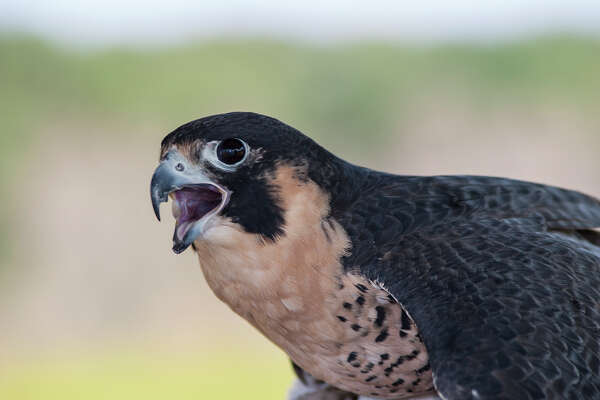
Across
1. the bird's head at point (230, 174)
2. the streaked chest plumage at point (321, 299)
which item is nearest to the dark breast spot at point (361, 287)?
the streaked chest plumage at point (321, 299)

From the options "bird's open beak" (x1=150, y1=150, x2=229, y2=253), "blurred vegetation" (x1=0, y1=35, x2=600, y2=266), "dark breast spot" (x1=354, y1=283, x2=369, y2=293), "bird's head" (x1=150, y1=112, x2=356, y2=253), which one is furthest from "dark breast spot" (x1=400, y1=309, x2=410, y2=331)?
"blurred vegetation" (x1=0, y1=35, x2=600, y2=266)

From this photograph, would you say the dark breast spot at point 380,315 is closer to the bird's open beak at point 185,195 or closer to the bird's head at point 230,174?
the bird's head at point 230,174

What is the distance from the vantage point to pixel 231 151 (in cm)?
233

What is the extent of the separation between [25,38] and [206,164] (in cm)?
876

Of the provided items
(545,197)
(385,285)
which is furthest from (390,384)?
(545,197)

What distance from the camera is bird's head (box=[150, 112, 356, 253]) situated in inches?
91.4

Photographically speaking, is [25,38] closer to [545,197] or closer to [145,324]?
[145,324]

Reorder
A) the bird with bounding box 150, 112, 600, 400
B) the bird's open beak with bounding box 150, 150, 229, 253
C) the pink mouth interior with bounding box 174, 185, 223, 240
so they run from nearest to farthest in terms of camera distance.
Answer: the bird with bounding box 150, 112, 600, 400, the bird's open beak with bounding box 150, 150, 229, 253, the pink mouth interior with bounding box 174, 185, 223, 240

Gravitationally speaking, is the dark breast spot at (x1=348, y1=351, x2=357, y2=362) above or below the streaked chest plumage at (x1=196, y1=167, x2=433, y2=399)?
below

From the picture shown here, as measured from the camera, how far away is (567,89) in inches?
428

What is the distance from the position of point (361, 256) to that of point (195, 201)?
59 cm

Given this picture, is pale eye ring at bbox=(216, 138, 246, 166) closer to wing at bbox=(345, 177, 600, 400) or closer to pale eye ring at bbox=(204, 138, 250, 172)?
pale eye ring at bbox=(204, 138, 250, 172)

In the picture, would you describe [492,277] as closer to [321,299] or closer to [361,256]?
[361,256]

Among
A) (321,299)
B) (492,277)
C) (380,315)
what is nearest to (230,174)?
(321,299)
